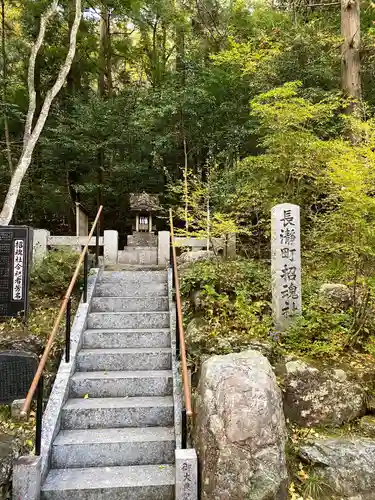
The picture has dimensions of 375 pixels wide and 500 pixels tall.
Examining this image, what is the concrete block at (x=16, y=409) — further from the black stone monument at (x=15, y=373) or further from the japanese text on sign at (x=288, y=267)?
the japanese text on sign at (x=288, y=267)

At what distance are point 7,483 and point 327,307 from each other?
4316 millimetres

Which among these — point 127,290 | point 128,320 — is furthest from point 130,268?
point 128,320

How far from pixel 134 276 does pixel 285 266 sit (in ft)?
9.06

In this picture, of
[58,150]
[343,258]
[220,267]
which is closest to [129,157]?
[58,150]

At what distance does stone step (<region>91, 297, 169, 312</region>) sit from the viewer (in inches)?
218

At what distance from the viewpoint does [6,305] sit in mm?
5160

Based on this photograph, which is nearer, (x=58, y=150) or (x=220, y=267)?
(x=220, y=267)

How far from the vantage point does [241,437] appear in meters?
3.08

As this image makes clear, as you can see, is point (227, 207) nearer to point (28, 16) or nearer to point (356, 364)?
point (356, 364)

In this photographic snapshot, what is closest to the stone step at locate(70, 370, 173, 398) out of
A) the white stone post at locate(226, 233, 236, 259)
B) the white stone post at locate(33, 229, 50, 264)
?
the white stone post at locate(33, 229, 50, 264)

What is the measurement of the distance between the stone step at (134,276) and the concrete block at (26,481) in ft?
11.4

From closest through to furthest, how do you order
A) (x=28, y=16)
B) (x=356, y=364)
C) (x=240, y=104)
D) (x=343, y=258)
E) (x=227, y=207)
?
(x=356, y=364) < (x=343, y=258) < (x=227, y=207) < (x=240, y=104) < (x=28, y=16)

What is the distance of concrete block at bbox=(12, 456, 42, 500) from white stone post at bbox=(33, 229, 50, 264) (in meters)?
4.45

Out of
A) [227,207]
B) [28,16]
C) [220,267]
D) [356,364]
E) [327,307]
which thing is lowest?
[356,364]
